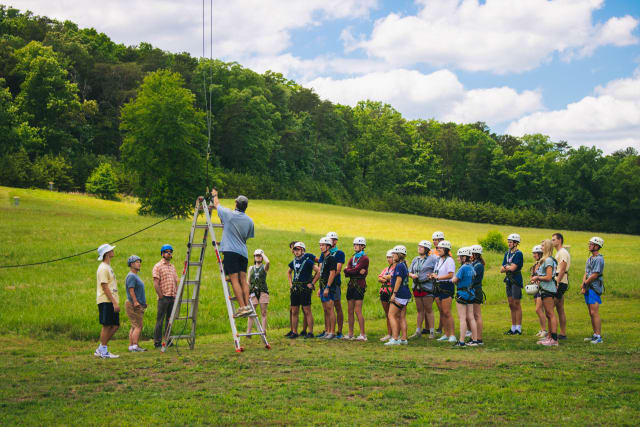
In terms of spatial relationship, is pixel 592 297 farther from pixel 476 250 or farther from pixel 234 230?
pixel 234 230

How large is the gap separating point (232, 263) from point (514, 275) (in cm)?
748

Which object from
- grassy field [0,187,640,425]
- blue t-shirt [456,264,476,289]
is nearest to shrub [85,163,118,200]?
grassy field [0,187,640,425]

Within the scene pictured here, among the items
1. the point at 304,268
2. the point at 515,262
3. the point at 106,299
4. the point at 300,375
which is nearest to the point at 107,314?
the point at 106,299

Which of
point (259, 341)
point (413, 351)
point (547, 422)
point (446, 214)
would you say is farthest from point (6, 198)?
point (446, 214)

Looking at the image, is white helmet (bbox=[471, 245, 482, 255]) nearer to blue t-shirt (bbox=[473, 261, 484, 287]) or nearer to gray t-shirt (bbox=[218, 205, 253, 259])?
blue t-shirt (bbox=[473, 261, 484, 287])

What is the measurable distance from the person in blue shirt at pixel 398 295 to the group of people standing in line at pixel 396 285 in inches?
0.9

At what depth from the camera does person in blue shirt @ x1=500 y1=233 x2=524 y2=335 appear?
15.2 m

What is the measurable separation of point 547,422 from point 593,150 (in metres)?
115

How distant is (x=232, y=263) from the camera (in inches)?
474

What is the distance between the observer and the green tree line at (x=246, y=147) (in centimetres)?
6116

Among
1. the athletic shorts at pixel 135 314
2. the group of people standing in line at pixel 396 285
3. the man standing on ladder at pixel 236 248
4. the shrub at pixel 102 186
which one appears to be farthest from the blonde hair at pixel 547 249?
the shrub at pixel 102 186

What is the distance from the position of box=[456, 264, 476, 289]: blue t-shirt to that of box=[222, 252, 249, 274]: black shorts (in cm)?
484

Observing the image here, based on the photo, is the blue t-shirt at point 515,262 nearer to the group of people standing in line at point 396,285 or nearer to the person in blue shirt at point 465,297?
the group of people standing in line at point 396,285

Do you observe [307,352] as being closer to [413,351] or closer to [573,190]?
[413,351]
